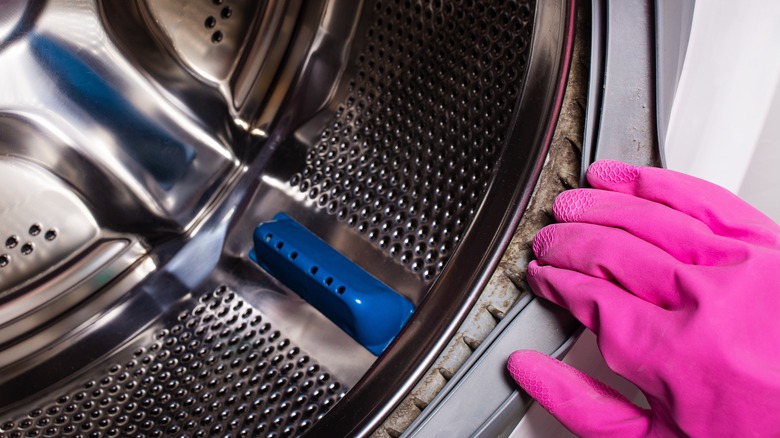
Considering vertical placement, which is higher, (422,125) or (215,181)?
(422,125)

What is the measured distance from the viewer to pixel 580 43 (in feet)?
2.20

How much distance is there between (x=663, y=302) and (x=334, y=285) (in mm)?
392

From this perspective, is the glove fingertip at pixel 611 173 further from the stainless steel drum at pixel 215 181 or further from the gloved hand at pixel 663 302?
the stainless steel drum at pixel 215 181

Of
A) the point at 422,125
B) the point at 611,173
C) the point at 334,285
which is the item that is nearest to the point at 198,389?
the point at 334,285

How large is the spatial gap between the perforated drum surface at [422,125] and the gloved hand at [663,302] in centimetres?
17

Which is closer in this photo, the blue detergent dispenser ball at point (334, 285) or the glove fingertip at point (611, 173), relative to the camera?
the glove fingertip at point (611, 173)

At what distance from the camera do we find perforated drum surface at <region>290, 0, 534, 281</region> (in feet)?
2.67

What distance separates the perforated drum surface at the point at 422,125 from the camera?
0.81 m

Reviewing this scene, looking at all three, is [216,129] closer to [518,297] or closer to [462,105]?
[462,105]

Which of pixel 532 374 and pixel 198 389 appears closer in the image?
pixel 532 374

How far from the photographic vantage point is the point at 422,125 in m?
0.92

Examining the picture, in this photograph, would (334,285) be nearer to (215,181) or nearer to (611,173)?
(215,181)

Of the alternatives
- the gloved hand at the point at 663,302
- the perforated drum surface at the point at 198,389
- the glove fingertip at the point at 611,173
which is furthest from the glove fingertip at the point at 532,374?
the perforated drum surface at the point at 198,389

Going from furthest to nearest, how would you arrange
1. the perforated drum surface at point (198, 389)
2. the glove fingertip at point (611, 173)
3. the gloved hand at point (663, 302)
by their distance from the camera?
the perforated drum surface at point (198, 389) < the glove fingertip at point (611, 173) < the gloved hand at point (663, 302)
